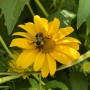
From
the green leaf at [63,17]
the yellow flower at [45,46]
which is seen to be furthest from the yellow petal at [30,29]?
the green leaf at [63,17]

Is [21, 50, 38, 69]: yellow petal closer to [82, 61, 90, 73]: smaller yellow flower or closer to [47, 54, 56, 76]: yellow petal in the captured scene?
[47, 54, 56, 76]: yellow petal

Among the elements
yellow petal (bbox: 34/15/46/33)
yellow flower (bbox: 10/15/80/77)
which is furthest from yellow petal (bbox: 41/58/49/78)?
yellow petal (bbox: 34/15/46/33)

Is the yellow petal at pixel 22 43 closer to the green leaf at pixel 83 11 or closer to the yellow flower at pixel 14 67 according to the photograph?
the yellow flower at pixel 14 67

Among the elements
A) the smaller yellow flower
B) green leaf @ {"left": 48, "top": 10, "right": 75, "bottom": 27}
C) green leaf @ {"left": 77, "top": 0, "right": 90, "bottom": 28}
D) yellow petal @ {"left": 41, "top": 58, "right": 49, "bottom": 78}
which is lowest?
the smaller yellow flower

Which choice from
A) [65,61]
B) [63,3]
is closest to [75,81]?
[65,61]

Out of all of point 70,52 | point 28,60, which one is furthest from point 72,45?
point 28,60

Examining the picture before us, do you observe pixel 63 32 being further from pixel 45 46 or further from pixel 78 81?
pixel 78 81
